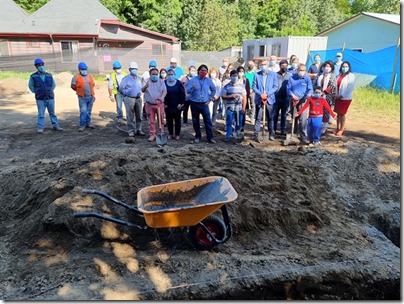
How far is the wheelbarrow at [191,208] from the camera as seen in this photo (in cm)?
405

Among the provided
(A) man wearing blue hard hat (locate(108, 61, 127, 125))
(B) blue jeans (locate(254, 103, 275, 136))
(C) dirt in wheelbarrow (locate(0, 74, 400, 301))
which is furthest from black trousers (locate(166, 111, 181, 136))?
(C) dirt in wheelbarrow (locate(0, 74, 400, 301))

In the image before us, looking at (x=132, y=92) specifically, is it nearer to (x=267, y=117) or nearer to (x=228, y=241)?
(x=267, y=117)

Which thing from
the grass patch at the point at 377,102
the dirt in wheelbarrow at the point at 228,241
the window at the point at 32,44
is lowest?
the dirt in wheelbarrow at the point at 228,241

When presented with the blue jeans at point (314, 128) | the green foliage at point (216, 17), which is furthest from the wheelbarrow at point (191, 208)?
the green foliage at point (216, 17)

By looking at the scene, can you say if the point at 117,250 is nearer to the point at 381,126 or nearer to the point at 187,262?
the point at 187,262

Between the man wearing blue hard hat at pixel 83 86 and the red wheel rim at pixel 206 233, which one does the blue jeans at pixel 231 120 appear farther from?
the red wheel rim at pixel 206 233

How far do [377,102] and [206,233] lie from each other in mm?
11285

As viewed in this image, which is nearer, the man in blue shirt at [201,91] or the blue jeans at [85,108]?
the man in blue shirt at [201,91]

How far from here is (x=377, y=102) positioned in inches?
523

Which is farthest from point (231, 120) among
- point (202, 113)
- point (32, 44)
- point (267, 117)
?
point (32, 44)

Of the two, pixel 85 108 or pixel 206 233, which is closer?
pixel 206 233

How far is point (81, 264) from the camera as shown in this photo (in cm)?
404

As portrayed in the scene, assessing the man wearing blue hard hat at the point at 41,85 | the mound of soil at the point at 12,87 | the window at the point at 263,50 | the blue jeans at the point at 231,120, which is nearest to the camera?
the blue jeans at the point at 231,120

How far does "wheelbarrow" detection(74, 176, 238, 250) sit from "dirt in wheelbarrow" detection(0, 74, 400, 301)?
0.21 m
